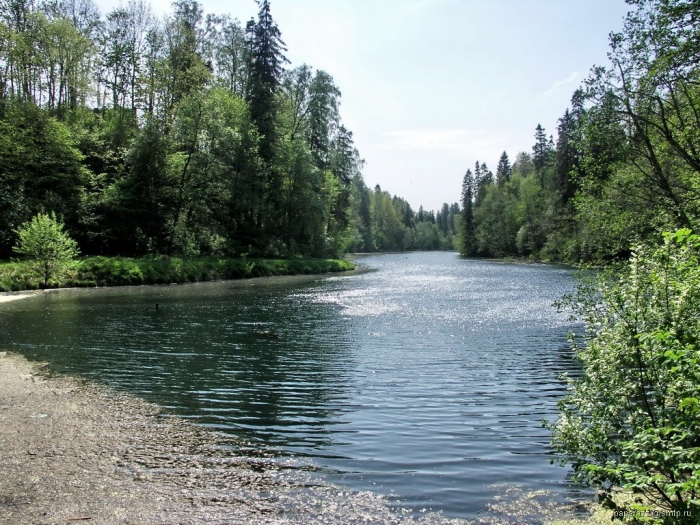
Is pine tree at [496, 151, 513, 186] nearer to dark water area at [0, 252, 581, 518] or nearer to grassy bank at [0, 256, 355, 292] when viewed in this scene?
grassy bank at [0, 256, 355, 292]

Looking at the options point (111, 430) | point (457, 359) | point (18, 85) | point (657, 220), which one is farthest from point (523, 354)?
point (18, 85)

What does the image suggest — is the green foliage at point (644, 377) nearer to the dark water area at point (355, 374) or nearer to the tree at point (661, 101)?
the dark water area at point (355, 374)

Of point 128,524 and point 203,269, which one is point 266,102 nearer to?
point 203,269

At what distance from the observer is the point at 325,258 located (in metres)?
62.7

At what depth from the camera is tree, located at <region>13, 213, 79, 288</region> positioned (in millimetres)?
31530

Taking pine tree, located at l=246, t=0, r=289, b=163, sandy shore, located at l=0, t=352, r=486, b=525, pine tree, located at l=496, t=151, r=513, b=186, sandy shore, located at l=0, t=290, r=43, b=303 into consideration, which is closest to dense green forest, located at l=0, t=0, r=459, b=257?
pine tree, located at l=246, t=0, r=289, b=163

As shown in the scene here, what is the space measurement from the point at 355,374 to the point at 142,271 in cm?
3021

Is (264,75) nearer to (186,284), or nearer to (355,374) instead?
(186,284)

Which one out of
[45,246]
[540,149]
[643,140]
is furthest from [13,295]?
[540,149]

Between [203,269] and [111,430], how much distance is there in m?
36.3

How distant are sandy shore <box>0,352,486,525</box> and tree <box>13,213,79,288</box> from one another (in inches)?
1025

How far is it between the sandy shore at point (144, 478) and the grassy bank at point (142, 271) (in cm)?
2681

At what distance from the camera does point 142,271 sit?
127ft

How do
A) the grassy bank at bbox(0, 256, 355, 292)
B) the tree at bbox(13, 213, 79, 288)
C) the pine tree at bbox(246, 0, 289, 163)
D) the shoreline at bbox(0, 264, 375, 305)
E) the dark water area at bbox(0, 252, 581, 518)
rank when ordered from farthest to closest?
the pine tree at bbox(246, 0, 289, 163) < the grassy bank at bbox(0, 256, 355, 292) < the tree at bbox(13, 213, 79, 288) < the shoreline at bbox(0, 264, 375, 305) < the dark water area at bbox(0, 252, 581, 518)
